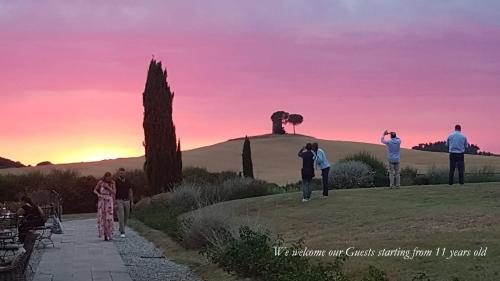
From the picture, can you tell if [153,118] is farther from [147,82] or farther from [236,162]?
[236,162]

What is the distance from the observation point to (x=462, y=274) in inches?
379

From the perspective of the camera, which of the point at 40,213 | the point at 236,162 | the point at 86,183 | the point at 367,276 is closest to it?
the point at 367,276

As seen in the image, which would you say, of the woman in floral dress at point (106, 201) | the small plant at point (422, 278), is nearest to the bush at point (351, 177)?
the woman in floral dress at point (106, 201)

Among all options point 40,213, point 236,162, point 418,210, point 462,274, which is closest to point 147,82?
point 40,213

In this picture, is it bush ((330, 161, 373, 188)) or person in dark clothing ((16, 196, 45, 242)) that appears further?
bush ((330, 161, 373, 188))

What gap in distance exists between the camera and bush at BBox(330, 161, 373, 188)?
100 ft

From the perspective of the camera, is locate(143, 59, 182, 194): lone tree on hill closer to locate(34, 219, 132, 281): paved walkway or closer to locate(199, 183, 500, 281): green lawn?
locate(199, 183, 500, 281): green lawn

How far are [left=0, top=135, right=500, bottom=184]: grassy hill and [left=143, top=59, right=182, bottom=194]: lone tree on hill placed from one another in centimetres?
3035

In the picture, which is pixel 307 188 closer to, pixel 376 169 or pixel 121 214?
pixel 121 214

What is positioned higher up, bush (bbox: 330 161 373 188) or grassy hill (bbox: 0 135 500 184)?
grassy hill (bbox: 0 135 500 184)

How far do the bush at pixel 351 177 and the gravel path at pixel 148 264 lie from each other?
12289mm

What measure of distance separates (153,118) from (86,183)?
6.86 metres

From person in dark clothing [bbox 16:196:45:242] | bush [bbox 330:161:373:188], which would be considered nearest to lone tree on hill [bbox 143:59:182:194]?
bush [bbox 330:161:373:188]

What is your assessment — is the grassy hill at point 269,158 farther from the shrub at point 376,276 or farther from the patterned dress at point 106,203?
the shrub at point 376,276
